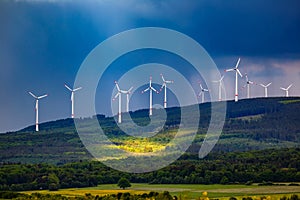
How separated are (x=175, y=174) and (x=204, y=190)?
27097mm

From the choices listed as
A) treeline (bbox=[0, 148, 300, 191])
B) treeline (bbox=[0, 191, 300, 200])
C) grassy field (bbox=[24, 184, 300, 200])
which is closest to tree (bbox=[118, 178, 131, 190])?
grassy field (bbox=[24, 184, 300, 200])

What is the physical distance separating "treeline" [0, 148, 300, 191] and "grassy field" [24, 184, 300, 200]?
17.1ft

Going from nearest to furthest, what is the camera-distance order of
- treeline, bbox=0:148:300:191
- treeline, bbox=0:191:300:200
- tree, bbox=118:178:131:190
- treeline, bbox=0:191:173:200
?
treeline, bbox=0:191:300:200 → treeline, bbox=0:191:173:200 → tree, bbox=118:178:131:190 → treeline, bbox=0:148:300:191

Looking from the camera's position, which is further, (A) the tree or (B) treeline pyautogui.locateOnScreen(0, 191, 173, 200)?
(A) the tree

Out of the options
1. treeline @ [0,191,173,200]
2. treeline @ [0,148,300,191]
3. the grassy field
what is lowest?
treeline @ [0,191,173,200]

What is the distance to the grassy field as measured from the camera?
4774 inches

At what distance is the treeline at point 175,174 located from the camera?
506ft

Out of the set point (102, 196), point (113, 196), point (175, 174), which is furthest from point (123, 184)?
point (113, 196)

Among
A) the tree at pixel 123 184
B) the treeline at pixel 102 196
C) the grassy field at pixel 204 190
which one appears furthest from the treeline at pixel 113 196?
the tree at pixel 123 184

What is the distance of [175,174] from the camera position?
164m

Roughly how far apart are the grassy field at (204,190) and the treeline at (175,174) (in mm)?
5199

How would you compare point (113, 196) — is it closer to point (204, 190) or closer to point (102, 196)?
point (102, 196)

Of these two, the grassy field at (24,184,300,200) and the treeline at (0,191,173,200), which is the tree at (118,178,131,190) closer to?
the grassy field at (24,184,300,200)

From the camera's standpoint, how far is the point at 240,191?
426ft
